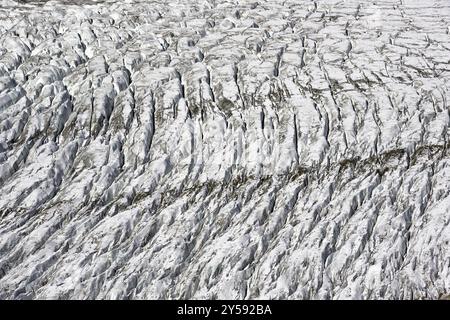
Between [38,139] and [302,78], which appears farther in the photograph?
[302,78]

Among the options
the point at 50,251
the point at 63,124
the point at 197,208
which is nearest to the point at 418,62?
the point at 197,208

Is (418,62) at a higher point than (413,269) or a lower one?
higher

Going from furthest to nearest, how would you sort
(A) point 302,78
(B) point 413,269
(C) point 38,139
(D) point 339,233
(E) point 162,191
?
(A) point 302,78 < (C) point 38,139 < (E) point 162,191 < (D) point 339,233 < (B) point 413,269

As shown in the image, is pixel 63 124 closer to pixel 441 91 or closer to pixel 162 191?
pixel 162 191

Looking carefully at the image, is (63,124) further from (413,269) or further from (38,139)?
(413,269)

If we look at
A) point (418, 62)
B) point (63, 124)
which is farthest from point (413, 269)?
point (63, 124)

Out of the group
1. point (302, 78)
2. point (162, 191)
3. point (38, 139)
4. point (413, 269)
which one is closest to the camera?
point (413, 269)

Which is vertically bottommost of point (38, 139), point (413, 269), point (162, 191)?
point (413, 269)
